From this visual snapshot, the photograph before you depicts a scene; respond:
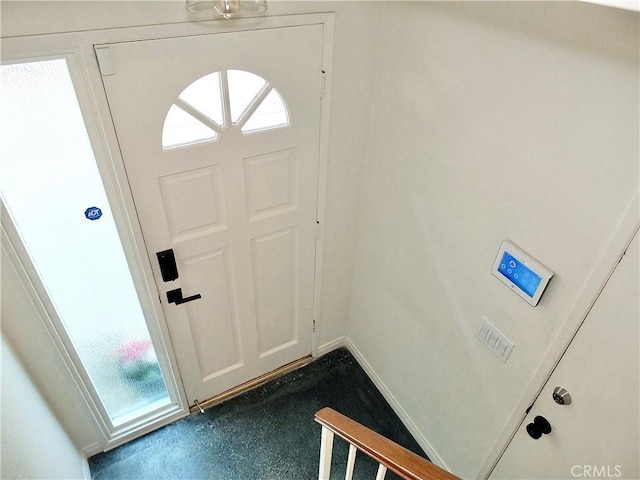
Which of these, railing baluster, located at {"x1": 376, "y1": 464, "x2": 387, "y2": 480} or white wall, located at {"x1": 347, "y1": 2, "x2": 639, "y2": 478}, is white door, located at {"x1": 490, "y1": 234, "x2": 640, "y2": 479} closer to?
white wall, located at {"x1": 347, "y1": 2, "x2": 639, "y2": 478}

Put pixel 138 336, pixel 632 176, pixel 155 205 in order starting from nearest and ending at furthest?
pixel 632 176 < pixel 155 205 < pixel 138 336

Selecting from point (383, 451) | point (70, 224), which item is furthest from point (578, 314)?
point (70, 224)

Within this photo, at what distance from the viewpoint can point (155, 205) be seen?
67.8 inches

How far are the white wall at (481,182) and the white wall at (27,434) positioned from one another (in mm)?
1734

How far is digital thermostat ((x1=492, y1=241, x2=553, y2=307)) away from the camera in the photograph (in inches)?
56.8

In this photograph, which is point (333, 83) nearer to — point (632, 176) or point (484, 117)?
point (484, 117)

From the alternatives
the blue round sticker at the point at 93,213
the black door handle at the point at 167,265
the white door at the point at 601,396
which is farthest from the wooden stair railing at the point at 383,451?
the blue round sticker at the point at 93,213

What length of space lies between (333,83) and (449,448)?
6.38ft

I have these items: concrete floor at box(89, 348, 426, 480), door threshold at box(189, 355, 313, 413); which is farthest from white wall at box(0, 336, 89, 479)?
door threshold at box(189, 355, 313, 413)

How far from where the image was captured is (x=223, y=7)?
1445 millimetres

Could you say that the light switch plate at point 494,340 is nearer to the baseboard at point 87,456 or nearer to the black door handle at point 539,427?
the black door handle at point 539,427

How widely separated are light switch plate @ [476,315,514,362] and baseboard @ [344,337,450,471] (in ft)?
2.98

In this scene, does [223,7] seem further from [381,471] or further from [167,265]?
[381,471]

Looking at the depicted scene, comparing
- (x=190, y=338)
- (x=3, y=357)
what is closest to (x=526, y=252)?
(x=190, y=338)
